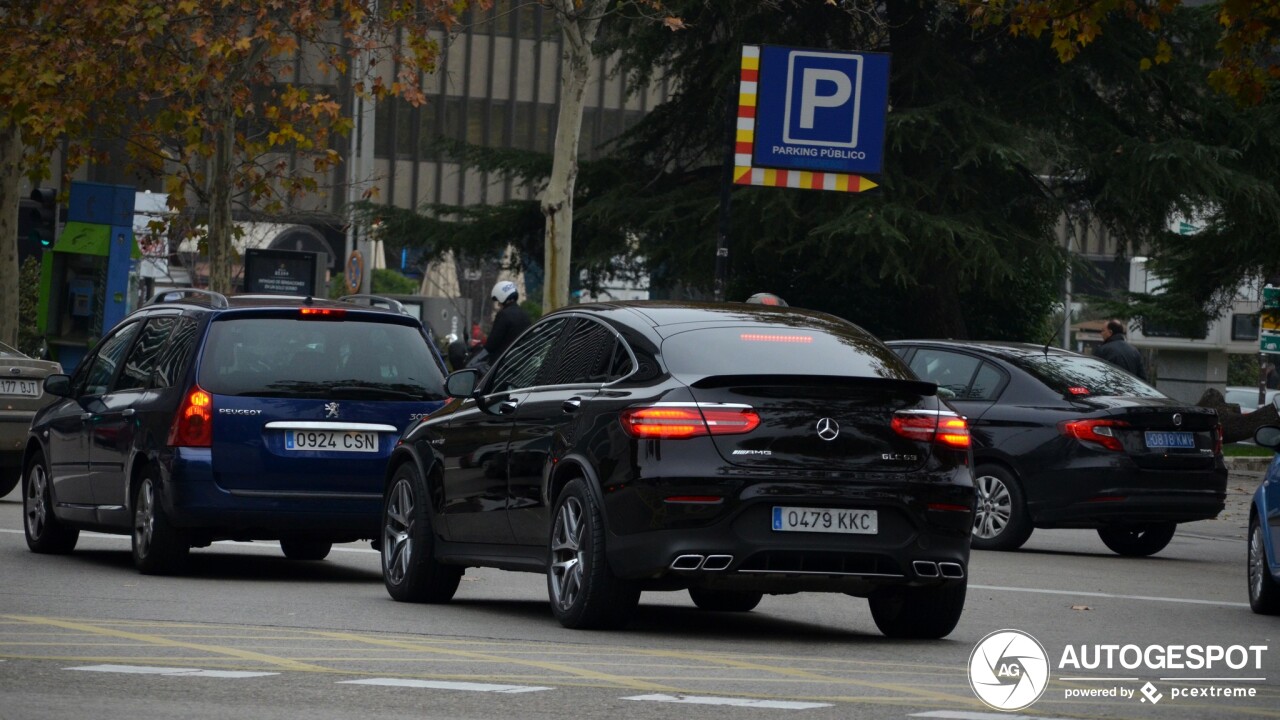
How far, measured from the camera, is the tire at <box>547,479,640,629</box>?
9.68 meters

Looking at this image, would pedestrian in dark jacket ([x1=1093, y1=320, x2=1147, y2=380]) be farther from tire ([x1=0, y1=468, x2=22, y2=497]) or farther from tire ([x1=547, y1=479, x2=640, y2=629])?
tire ([x1=547, y1=479, x2=640, y2=629])

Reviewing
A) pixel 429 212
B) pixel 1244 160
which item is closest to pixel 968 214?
pixel 1244 160

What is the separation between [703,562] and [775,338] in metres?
1.19

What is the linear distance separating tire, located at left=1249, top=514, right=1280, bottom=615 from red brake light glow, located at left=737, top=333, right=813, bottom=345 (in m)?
3.53

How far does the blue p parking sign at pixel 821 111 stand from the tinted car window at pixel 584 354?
12.6 metres

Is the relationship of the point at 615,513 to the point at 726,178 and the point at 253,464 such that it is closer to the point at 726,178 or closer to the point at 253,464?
the point at 253,464

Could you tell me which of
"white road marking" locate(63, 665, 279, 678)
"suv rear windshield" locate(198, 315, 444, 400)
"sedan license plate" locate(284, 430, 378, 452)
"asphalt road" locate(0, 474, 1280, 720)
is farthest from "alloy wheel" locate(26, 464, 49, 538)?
"white road marking" locate(63, 665, 279, 678)

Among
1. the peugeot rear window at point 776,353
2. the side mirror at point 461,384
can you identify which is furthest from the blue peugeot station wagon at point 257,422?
the peugeot rear window at point 776,353

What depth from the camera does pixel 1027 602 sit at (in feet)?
41.3

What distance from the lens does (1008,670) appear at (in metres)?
8.85

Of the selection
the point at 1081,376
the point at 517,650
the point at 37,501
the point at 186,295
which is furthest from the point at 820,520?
the point at 1081,376

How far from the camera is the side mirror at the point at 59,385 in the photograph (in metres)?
14.2

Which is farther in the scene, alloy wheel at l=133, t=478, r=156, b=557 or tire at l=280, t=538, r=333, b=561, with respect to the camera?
tire at l=280, t=538, r=333, b=561

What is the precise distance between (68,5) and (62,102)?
1.54 meters
